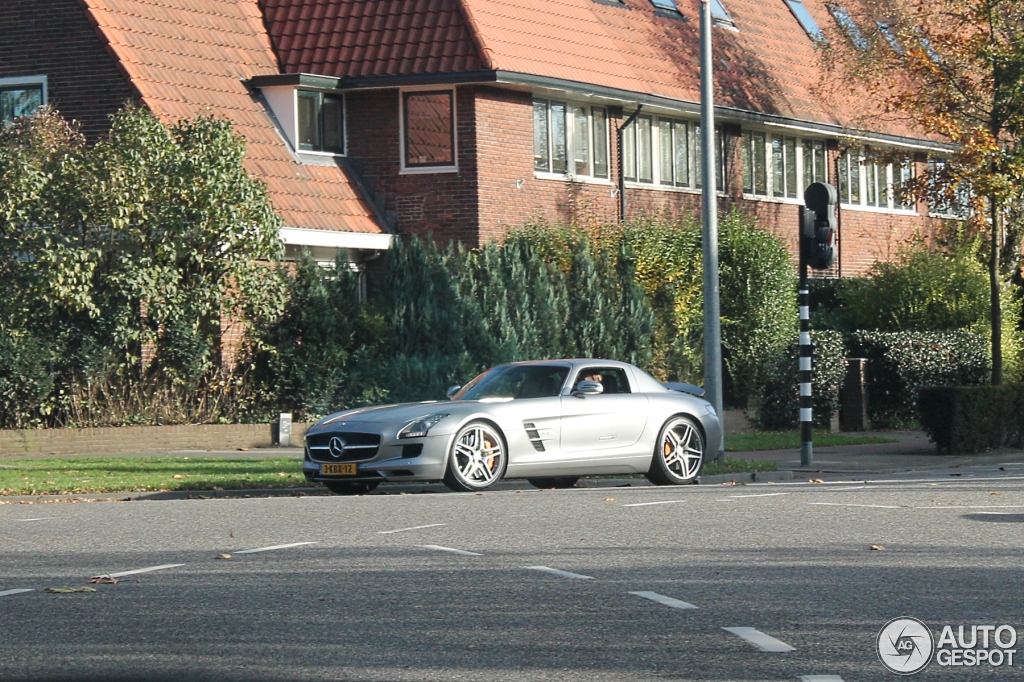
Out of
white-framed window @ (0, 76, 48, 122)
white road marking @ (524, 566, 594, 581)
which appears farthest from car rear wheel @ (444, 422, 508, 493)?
white-framed window @ (0, 76, 48, 122)

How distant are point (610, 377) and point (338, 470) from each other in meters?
3.25

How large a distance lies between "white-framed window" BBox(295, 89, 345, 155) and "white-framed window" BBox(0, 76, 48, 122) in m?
4.47

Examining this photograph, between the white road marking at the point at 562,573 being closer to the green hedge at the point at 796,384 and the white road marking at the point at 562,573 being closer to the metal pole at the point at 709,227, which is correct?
the metal pole at the point at 709,227

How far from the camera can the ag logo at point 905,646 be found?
7105 mm

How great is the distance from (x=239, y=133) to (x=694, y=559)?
19.0 meters

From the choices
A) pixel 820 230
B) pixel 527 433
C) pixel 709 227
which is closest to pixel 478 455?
pixel 527 433

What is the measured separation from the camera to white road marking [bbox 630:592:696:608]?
860cm

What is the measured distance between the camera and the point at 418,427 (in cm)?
1558

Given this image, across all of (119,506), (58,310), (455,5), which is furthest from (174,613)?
(455,5)

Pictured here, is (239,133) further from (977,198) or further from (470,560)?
(470,560)

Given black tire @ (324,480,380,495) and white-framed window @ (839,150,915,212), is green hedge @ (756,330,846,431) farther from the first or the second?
black tire @ (324,480,380,495)

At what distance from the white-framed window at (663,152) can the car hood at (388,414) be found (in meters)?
17.3

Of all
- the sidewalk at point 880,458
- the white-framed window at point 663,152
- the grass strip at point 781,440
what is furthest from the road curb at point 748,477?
the white-framed window at point 663,152

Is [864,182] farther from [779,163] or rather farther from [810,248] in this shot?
[810,248]
